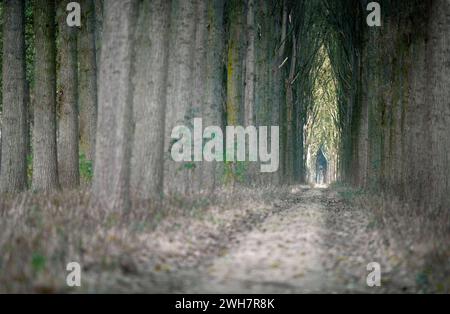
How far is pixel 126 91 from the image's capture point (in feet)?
28.9

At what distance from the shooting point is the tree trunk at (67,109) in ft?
45.9

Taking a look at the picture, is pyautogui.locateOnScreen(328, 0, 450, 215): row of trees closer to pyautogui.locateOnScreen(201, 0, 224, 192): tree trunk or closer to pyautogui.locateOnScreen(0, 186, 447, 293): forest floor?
pyautogui.locateOnScreen(0, 186, 447, 293): forest floor

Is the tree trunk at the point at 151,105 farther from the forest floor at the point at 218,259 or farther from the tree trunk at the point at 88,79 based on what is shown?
the tree trunk at the point at 88,79

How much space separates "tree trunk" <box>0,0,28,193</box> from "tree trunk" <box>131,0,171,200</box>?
3887 millimetres

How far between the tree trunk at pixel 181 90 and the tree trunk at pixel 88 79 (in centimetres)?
421

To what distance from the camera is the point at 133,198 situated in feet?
31.6

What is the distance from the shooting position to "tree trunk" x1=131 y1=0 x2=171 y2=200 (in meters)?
10.3

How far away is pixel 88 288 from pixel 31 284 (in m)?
0.51

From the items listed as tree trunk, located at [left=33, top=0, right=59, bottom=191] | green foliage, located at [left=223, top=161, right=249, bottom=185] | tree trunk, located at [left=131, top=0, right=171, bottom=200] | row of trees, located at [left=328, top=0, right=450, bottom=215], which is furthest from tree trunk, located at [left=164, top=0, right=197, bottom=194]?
Result: row of trees, located at [left=328, top=0, right=450, bottom=215]

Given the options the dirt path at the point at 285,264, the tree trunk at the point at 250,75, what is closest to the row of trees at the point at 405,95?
the dirt path at the point at 285,264

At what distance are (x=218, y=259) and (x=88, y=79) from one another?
1075 cm

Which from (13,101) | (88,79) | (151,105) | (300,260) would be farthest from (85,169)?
(300,260)

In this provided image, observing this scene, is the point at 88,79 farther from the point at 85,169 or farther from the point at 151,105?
the point at 151,105

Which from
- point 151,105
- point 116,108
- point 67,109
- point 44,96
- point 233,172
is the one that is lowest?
point 233,172
